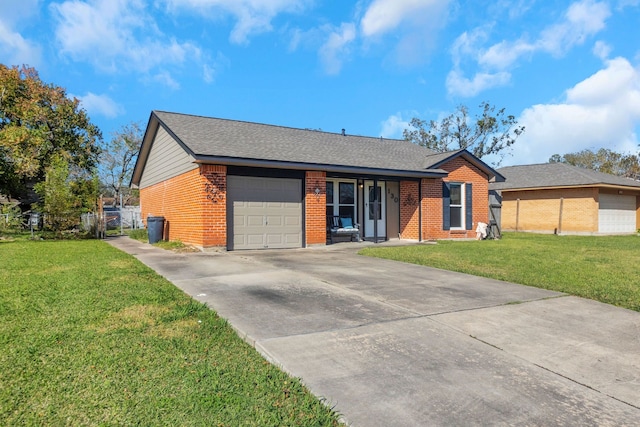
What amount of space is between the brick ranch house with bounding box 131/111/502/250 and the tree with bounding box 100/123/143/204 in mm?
21252

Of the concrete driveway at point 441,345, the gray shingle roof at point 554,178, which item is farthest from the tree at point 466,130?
the concrete driveway at point 441,345

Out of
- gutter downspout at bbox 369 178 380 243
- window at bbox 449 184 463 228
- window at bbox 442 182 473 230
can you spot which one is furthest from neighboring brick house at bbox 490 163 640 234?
gutter downspout at bbox 369 178 380 243

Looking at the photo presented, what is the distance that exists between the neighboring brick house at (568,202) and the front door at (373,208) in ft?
37.0

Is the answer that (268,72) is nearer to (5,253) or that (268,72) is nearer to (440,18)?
(440,18)

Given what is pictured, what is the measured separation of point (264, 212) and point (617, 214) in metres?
23.1

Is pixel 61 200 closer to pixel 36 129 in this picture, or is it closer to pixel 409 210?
pixel 36 129

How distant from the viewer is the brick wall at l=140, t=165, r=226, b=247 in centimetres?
1107

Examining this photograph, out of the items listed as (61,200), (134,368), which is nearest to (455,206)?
(134,368)

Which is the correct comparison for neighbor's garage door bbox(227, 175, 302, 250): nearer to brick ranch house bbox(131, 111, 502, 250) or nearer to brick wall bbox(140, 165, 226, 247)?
brick ranch house bbox(131, 111, 502, 250)

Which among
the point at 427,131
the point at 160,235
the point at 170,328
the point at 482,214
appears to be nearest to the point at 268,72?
the point at 160,235

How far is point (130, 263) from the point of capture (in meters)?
8.53

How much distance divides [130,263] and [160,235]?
19.2ft

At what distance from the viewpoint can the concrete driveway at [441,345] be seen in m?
2.57

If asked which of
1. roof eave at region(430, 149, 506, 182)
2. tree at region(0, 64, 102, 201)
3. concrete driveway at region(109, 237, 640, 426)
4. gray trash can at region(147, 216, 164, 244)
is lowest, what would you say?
concrete driveway at region(109, 237, 640, 426)
